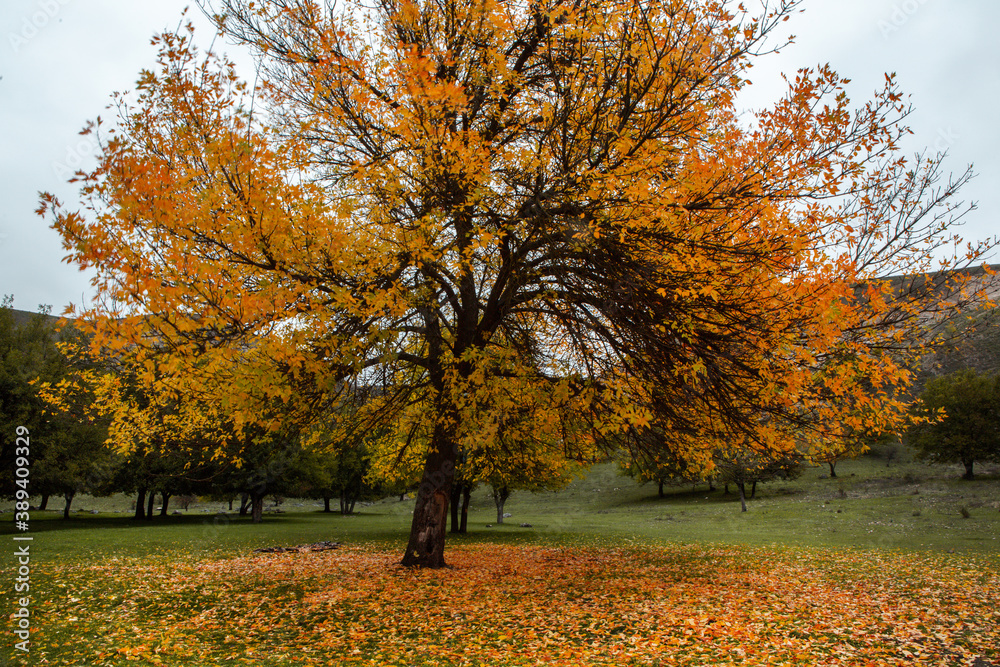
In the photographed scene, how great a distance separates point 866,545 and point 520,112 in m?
20.2

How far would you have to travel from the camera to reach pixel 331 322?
8.36m

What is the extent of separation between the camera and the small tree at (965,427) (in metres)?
43.5

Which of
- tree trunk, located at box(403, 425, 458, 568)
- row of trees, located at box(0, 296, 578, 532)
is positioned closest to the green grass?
row of trees, located at box(0, 296, 578, 532)

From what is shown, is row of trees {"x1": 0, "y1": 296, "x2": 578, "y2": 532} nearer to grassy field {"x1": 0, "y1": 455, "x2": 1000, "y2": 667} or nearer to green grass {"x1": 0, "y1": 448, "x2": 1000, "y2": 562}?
grassy field {"x1": 0, "y1": 455, "x2": 1000, "y2": 667}

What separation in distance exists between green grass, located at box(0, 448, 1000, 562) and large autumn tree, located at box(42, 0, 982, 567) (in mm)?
13829

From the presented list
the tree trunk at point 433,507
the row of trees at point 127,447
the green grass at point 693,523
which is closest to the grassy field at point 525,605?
the tree trunk at point 433,507

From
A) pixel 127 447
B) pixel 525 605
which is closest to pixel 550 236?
pixel 525 605

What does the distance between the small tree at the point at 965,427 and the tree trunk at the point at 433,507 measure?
45.3m

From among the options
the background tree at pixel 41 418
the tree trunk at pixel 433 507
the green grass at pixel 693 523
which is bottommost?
the green grass at pixel 693 523

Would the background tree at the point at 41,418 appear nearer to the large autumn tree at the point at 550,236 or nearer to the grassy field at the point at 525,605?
the grassy field at the point at 525,605

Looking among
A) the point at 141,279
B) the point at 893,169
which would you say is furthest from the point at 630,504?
the point at 141,279

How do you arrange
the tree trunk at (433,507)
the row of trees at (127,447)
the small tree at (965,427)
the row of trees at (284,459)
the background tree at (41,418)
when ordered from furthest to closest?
the small tree at (965,427), the background tree at (41,418), the row of trees at (284,459), the tree trunk at (433,507), the row of trees at (127,447)

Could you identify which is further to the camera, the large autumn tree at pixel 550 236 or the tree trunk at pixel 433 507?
the tree trunk at pixel 433 507

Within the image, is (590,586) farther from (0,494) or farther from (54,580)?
(0,494)
